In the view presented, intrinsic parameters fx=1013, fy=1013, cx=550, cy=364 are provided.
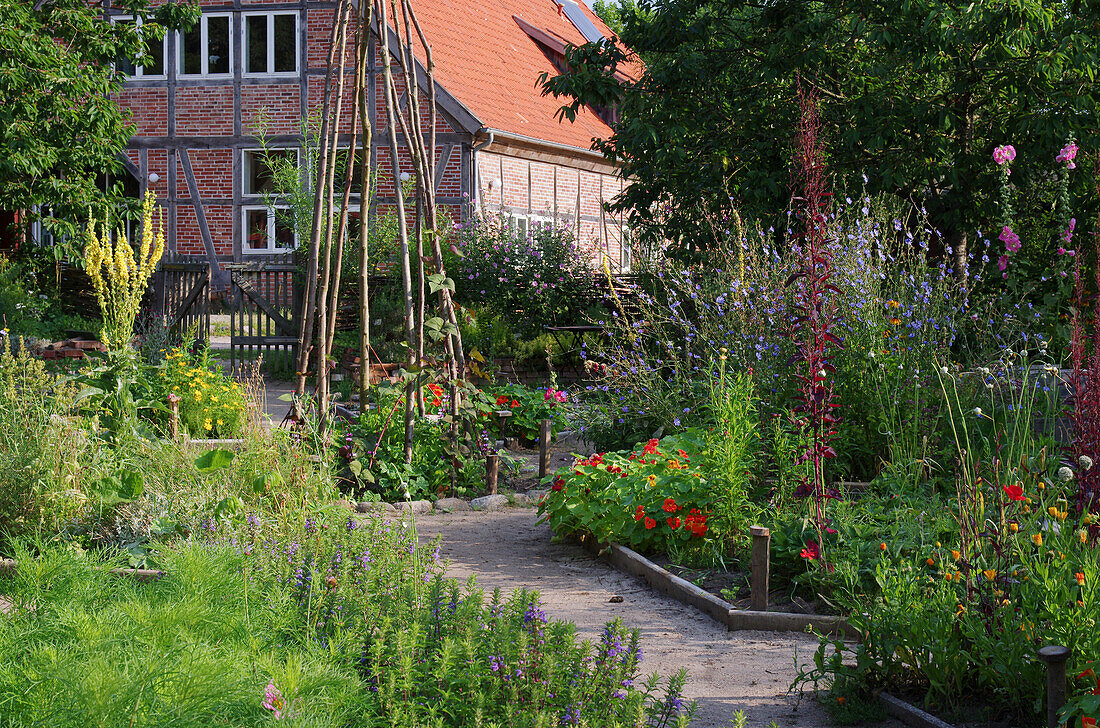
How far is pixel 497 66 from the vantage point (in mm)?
19156

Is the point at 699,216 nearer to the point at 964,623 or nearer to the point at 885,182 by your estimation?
the point at 885,182

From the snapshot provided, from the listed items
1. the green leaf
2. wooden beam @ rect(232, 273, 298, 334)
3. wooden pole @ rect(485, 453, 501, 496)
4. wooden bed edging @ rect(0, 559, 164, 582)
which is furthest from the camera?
wooden beam @ rect(232, 273, 298, 334)

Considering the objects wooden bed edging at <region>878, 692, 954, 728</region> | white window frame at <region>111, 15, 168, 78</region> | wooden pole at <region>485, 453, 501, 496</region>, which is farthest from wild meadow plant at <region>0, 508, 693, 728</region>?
white window frame at <region>111, 15, 168, 78</region>

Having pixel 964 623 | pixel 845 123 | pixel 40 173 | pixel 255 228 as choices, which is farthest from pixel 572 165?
pixel 964 623

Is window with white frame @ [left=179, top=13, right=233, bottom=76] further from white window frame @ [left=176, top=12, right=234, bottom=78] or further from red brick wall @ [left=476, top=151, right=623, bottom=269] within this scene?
red brick wall @ [left=476, top=151, right=623, bottom=269]

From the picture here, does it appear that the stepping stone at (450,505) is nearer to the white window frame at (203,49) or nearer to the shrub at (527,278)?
the shrub at (527,278)

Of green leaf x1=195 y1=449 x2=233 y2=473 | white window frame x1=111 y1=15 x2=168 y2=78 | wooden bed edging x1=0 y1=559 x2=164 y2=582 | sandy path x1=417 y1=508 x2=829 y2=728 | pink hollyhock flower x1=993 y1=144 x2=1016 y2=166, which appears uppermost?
white window frame x1=111 y1=15 x2=168 y2=78

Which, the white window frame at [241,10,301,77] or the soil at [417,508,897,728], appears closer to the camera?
the soil at [417,508,897,728]

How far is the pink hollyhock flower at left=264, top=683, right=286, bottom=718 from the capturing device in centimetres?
208

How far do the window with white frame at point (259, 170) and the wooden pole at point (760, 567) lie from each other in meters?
14.5

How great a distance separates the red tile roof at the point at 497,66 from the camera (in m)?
17.3

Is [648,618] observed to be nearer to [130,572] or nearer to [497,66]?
[130,572]

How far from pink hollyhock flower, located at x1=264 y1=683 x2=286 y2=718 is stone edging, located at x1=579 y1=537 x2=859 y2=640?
7.39ft

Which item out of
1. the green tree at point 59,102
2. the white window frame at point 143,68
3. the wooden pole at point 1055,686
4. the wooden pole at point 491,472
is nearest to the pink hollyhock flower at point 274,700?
the wooden pole at point 1055,686
